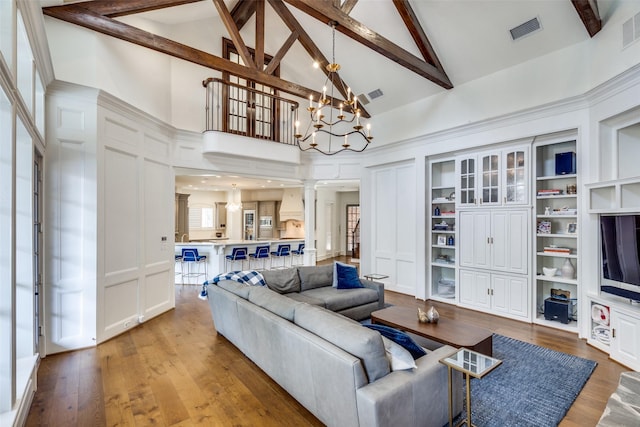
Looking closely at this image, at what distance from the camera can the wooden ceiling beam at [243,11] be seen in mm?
5973

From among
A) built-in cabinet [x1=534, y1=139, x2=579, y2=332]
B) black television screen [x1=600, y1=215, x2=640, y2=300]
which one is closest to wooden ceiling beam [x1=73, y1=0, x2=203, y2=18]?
built-in cabinet [x1=534, y1=139, x2=579, y2=332]

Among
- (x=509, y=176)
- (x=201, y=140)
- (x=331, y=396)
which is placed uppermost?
(x=201, y=140)

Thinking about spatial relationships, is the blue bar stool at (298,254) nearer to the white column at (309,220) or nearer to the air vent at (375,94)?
the white column at (309,220)

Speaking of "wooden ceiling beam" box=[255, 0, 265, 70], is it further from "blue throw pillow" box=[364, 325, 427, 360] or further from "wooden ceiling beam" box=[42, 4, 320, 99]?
"blue throw pillow" box=[364, 325, 427, 360]

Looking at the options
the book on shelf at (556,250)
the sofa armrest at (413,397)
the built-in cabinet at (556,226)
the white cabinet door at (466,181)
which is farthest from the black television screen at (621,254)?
the sofa armrest at (413,397)

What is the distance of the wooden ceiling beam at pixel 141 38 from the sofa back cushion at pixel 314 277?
3234mm

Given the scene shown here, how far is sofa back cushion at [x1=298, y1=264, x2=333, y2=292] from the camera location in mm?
4965

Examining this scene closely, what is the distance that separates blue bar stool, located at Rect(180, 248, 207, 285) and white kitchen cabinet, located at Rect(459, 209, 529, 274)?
555 centimetres

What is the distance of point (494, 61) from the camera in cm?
493

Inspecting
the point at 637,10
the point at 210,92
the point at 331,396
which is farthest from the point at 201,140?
the point at 637,10

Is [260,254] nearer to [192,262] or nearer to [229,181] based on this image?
[192,262]

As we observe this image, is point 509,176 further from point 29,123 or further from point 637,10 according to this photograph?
point 29,123

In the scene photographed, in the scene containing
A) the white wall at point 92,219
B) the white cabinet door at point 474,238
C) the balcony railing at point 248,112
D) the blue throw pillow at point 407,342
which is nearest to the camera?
the blue throw pillow at point 407,342

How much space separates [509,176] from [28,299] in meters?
6.25
